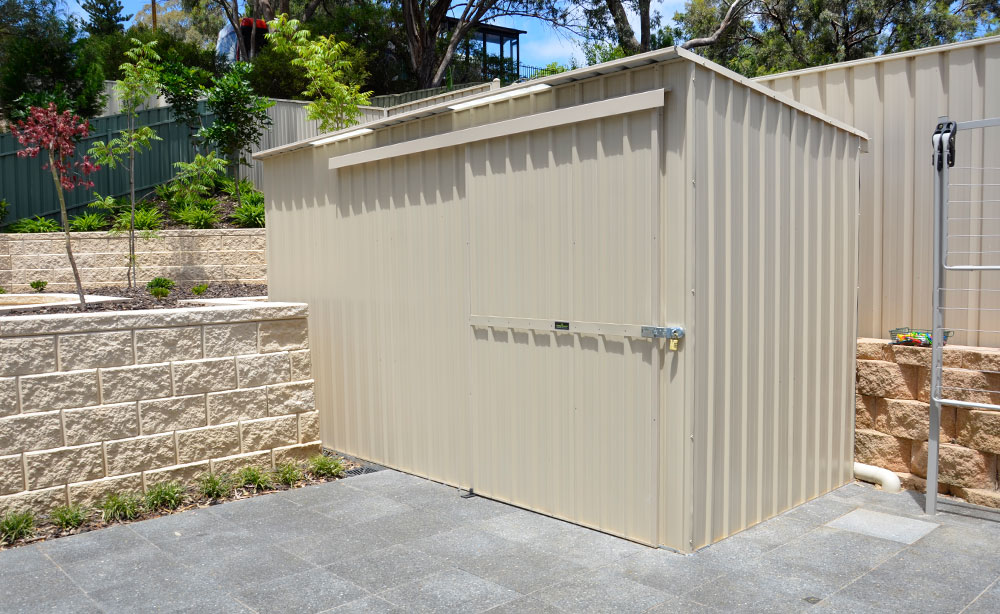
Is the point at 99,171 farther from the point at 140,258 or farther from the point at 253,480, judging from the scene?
the point at 253,480

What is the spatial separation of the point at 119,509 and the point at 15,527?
23.8 inches

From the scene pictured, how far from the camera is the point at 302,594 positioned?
3.93 m

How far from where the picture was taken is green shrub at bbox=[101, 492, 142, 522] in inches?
206

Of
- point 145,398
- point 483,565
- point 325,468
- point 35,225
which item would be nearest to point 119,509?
point 145,398

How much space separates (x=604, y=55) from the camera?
74.2ft

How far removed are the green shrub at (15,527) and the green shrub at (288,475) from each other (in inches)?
66.5

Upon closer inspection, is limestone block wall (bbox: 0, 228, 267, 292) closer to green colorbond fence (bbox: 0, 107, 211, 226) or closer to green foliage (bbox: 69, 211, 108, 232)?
green foliage (bbox: 69, 211, 108, 232)

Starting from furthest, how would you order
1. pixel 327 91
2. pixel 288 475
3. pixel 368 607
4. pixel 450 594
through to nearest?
pixel 327 91 → pixel 288 475 → pixel 450 594 → pixel 368 607

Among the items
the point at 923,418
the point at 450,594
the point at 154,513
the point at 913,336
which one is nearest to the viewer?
the point at 450,594

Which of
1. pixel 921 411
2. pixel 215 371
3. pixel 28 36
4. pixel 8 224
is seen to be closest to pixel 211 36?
pixel 28 36

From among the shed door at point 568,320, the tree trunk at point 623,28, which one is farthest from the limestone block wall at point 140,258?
the tree trunk at point 623,28

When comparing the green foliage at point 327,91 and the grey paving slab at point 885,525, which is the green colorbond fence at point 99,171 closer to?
the green foliage at point 327,91

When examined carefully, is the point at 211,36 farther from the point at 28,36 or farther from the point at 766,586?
the point at 766,586

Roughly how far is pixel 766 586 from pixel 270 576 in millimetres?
2580
